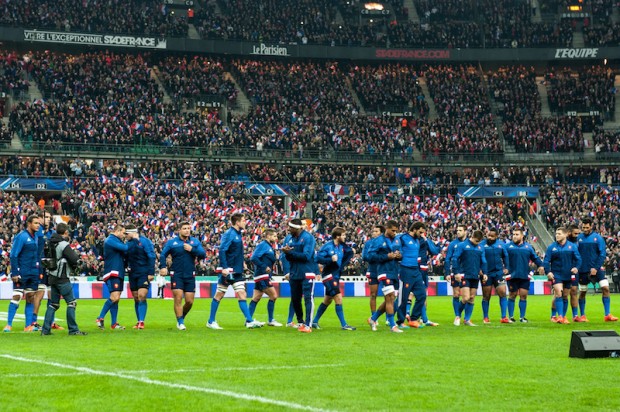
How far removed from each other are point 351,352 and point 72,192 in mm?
40910

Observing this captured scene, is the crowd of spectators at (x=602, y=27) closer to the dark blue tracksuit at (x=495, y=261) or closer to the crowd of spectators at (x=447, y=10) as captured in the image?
the crowd of spectators at (x=447, y=10)

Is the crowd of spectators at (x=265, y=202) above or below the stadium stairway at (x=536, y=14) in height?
below

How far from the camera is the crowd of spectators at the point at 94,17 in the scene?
66.4 m

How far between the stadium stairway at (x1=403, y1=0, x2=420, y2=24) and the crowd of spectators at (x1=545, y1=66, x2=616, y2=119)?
455 inches

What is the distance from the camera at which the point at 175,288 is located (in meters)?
20.8

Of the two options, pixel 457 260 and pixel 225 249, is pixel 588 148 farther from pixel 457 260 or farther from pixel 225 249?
pixel 225 249

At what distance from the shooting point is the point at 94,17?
222 feet

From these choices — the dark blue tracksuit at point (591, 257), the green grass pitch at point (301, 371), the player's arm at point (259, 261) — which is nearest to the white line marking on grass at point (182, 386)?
the green grass pitch at point (301, 371)

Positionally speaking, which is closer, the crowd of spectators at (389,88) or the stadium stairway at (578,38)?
the crowd of spectators at (389,88)

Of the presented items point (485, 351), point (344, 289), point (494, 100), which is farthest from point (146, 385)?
point (494, 100)

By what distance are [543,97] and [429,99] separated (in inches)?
349

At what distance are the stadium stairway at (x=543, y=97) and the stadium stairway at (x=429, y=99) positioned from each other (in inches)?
316

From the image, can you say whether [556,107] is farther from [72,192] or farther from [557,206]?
[72,192]

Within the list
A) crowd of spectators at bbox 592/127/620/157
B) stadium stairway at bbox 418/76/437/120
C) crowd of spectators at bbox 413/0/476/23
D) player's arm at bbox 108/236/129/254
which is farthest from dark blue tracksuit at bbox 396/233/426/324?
crowd of spectators at bbox 413/0/476/23
